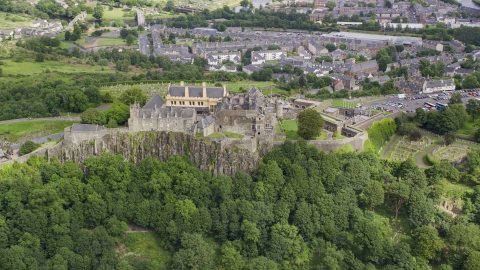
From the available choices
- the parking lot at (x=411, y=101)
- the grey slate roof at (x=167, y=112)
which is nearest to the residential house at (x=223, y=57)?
the parking lot at (x=411, y=101)

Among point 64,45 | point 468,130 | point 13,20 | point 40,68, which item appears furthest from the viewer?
point 13,20

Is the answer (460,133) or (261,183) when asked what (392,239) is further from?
(460,133)

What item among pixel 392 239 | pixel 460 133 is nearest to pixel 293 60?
pixel 460 133

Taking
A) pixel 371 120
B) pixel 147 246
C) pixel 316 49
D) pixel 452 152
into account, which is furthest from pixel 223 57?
pixel 147 246

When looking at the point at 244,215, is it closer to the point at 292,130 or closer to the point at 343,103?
the point at 292,130

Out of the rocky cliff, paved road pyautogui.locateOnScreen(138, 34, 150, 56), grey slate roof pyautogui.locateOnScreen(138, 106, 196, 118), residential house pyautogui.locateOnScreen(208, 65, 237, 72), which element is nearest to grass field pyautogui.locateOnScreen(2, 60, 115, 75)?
paved road pyautogui.locateOnScreen(138, 34, 150, 56)

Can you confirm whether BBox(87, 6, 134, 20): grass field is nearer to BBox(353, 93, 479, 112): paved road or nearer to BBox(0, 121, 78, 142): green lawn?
BBox(0, 121, 78, 142): green lawn
